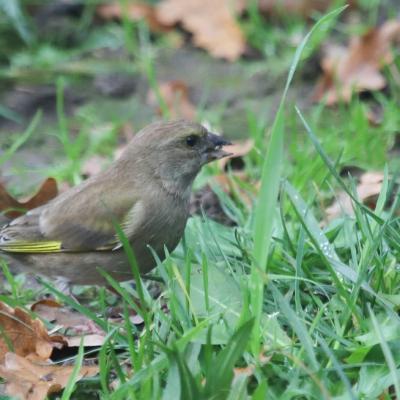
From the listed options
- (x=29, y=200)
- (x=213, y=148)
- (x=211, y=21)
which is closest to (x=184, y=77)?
(x=211, y=21)

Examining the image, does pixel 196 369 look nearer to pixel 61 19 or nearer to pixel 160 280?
pixel 160 280

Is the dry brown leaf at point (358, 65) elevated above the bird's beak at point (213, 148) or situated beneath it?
situated beneath

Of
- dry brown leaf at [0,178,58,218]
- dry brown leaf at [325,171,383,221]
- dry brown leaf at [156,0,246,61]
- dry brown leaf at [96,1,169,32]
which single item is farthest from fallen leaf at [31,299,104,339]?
dry brown leaf at [96,1,169,32]

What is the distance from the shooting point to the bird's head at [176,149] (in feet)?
17.3

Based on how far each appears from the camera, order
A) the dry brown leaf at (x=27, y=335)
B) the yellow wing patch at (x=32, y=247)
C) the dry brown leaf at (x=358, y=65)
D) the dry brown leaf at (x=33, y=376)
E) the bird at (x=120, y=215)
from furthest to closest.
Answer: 1. the dry brown leaf at (x=358, y=65)
2. the yellow wing patch at (x=32, y=247)
3. the bird at (x=120, y=215)
4. the dry brown leaf at (x=27, y=335)
5. the dry brown leaf at (x=33, y=376)

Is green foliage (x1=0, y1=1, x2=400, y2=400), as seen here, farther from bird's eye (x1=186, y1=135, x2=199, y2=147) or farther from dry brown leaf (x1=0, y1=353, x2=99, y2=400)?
bird's eye (x1=186, y1=135, x2=199, y2=147)

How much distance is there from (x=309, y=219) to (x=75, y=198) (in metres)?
1.33

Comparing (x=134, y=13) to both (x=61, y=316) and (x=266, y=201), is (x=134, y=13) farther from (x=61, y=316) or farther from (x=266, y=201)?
(x=266, y=201)

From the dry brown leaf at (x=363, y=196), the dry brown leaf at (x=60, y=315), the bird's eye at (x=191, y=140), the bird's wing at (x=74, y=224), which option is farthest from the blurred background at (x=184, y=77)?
the dry brown leaf at (x=60, y=315)

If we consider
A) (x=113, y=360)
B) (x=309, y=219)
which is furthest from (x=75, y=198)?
(x=113, y=360)

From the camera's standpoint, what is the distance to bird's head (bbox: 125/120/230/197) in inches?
208

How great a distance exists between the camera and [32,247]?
17.4 feet

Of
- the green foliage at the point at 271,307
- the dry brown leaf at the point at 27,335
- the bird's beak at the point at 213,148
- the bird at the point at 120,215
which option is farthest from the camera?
the bird's beak at the point at 213,148

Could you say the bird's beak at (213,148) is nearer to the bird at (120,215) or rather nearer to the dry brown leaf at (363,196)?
the bird at (120,215)
